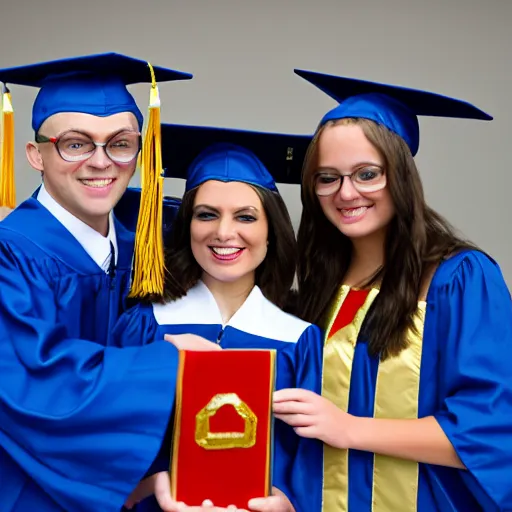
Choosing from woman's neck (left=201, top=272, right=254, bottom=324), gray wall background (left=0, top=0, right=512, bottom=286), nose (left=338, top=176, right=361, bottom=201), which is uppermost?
gray wall background (left=0, top=0, right=512, bottom=286)

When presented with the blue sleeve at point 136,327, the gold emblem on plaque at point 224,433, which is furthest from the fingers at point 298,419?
the blue sleeve at point 136,327

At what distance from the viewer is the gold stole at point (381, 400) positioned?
1730mm

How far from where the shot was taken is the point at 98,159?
5.57 ft

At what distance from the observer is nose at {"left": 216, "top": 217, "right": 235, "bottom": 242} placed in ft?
5.64

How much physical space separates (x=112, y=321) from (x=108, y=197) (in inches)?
11.9

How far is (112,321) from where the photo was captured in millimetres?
1823

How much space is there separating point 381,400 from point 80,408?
0.70 meters

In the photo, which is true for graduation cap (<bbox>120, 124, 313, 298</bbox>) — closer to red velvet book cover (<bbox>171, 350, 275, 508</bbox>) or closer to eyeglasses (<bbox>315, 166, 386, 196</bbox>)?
eyeglasses (<bbox>315, 166, 386, 196</bbox>)

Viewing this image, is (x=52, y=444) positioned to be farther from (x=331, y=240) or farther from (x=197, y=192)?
(x=331, y=240)

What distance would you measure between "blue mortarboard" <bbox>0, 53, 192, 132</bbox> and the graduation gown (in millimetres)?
737

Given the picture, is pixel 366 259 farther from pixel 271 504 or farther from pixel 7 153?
pixel 7 153

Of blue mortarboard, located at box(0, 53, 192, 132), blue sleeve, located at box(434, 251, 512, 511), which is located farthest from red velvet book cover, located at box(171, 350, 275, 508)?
→ blue mortarboard, located at box(0, 53, 192, 132)

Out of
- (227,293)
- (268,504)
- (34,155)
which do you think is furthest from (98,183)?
(268,504)

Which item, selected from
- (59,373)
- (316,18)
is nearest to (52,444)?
(59,373)
